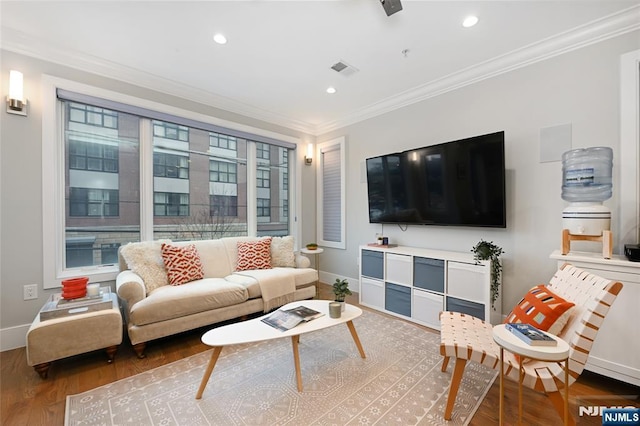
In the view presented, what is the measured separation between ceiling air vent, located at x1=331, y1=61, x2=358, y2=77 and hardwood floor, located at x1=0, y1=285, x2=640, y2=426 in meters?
3.00

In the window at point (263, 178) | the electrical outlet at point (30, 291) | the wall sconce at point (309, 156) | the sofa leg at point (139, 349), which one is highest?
the wall sconce at point (309, 156)

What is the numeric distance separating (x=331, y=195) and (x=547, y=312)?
3299mm

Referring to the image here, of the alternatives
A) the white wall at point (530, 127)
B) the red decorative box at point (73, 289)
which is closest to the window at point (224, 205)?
the red decorative box at point (73, 289)

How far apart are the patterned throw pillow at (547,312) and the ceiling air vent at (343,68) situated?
2550 millimetres

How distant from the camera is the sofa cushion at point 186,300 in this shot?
7.29 ft

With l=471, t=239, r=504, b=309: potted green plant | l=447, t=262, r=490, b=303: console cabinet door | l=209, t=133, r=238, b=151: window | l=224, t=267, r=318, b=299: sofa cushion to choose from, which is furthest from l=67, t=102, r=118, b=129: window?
l=471, t=239, r=504, b=309: potted green plant

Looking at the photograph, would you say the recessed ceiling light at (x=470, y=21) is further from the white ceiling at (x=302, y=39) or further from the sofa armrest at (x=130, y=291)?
the sofa armrest at (x=130, y=291)

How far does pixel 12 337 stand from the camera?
2.35 metres

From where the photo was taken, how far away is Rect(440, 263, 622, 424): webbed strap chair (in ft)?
4.34

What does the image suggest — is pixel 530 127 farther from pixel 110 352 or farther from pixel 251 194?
pixel 110 352

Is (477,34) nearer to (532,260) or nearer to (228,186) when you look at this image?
(532,260)

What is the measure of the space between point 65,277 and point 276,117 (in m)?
3.15

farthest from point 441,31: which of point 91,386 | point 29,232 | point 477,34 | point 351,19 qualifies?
point 29,232

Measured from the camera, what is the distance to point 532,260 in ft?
8.23
